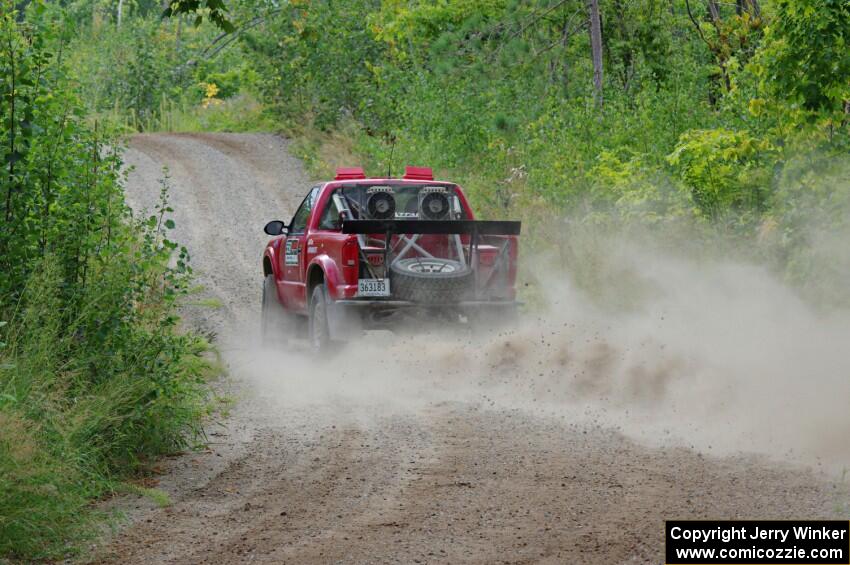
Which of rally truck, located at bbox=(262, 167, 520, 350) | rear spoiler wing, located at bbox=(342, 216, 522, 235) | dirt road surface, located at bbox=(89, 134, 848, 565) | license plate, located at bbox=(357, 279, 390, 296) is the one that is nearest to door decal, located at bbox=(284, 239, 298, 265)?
rally truck, located at bbox=(262, 167, 520, 350)

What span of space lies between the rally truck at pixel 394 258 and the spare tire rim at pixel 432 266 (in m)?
0.01

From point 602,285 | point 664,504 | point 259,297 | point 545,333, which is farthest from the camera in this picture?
point 259,297

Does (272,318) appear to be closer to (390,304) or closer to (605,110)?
(390,304)

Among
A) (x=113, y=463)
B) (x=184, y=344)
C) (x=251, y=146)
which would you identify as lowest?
(x=113, y=463)

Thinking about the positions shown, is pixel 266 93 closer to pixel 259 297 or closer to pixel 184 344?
pixel 259 297

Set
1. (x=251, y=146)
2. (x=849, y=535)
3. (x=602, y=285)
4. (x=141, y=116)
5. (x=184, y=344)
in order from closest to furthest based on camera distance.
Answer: (x=849, y=535) → (x=184, y=344) → (x=602, y=285) → (x=251, y=146) → (x=141, y=116)

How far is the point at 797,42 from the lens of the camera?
1227 cm

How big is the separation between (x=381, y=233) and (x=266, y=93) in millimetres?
22455

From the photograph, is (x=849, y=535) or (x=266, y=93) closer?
(x=849, y=535)

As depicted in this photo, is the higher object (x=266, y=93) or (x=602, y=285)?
(x=266, y=93)

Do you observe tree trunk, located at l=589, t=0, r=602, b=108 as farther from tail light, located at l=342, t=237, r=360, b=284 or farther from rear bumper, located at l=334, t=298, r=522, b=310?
tail light, located at l=342, t=237, r=360, b=284

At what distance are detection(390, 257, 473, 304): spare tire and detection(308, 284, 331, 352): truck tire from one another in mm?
912

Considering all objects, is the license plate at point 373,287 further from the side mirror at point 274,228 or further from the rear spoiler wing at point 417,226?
the side mirror at point 274,228

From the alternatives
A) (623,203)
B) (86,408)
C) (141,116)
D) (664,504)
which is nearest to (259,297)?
(623,203)
